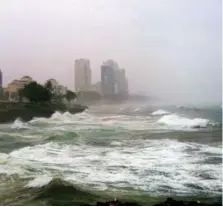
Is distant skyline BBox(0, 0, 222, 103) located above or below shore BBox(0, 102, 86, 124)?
above

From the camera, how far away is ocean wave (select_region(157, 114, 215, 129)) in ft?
7.35

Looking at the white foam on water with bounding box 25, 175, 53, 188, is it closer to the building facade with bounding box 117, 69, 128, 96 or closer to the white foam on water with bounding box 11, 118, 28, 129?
the white foam on water with bounding box 11, 118, 28, 129

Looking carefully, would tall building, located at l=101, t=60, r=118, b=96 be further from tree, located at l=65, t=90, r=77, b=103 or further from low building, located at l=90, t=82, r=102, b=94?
tree, located at l=65, t=90, r=77, b=103

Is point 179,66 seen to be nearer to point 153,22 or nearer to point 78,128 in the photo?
point 153,22

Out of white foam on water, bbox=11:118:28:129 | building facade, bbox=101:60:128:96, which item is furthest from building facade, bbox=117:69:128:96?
white foam on water, bbox=11:118:28:129

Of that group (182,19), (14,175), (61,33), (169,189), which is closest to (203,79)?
(182,19)

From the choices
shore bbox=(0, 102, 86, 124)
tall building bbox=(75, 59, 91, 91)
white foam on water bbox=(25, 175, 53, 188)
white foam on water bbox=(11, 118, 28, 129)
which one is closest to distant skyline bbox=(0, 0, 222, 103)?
tall building bbox=(75, 59, 91, 91)

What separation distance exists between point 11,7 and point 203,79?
1182 millimetres

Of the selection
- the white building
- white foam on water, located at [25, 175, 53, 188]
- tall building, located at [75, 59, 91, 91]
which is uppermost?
tall building, located at [75, 59, 91, 91]

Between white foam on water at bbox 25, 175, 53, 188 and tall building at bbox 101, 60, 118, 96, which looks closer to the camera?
white foam on water at bbox 25, 175, 53, 188

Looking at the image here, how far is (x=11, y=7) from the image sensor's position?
2.20m

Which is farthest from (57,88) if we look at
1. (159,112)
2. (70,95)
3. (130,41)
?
(159,112)

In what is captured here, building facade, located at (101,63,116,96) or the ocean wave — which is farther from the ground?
building facade, located at (101,63,116,96)

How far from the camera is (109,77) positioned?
7.50ft
